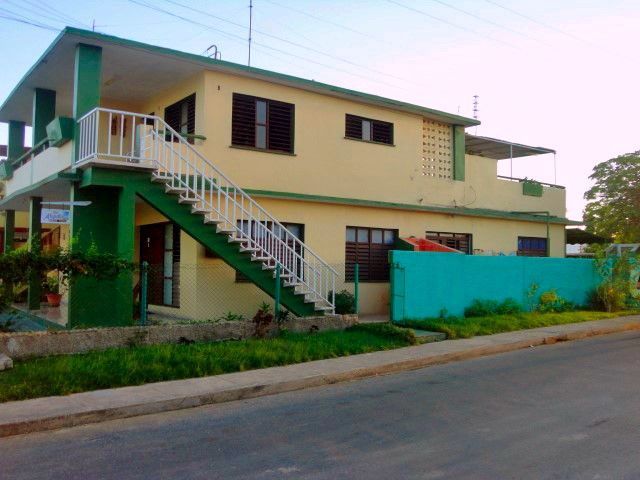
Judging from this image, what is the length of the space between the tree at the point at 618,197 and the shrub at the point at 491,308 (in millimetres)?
12536

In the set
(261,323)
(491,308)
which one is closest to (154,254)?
(261,323)

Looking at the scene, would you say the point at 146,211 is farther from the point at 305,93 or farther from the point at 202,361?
the point at 202,361

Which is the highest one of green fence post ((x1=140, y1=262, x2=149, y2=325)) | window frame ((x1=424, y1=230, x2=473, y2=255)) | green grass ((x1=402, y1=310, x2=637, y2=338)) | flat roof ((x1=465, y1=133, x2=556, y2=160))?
flat roof ((x1=465, y1=133, x2=556, y2=160))

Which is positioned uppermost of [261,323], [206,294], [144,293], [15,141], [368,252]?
[15,141]

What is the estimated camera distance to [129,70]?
1459 centimetres

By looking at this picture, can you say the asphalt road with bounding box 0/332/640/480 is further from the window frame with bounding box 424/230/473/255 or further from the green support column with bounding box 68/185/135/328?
the window frame with bounding box 424/230/473/255

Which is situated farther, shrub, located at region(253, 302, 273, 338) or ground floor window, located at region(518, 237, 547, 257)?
ground floor window, located at region(518, 237, 547, 257)

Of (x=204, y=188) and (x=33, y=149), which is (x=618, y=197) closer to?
(x=204, y=188)

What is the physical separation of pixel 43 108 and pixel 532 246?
16.7m

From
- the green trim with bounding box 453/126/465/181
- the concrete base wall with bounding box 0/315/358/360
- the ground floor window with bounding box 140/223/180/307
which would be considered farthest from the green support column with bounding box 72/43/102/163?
the green trim with bounding box 453/126/465/181

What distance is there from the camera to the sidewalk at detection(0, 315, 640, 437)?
711 cm

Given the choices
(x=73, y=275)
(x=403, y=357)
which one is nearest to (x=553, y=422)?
(x=403, y=357)

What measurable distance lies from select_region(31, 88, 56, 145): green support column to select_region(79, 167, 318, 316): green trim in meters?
4.76

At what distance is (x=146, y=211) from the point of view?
16219 millimetres
